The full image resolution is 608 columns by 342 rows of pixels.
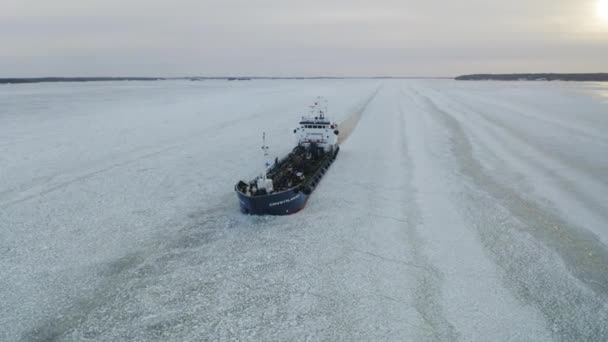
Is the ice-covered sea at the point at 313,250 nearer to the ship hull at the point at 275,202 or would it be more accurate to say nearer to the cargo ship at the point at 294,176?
the ship hull at the point at 275,202

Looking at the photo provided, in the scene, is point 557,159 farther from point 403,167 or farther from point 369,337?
point 369,337

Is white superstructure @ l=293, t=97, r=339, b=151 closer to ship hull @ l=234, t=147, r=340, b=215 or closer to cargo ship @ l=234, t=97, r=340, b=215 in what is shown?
cargo ship @ l=234, t=97, r=340, b=215

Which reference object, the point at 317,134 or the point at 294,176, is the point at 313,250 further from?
the point at 317,134

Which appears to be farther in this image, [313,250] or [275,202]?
[275,202]

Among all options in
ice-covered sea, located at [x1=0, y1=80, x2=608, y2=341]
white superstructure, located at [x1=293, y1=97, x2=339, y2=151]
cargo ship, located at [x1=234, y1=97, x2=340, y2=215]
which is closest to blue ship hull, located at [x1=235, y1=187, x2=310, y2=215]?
cargo ship, located at [x1=234, y1=97, x2=340, y2=215]

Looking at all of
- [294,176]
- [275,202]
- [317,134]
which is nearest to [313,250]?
[275,202]

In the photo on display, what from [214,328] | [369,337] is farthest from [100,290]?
[369,337]
